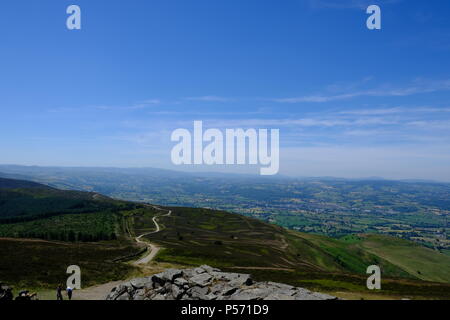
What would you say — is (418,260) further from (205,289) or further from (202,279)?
(205,289)

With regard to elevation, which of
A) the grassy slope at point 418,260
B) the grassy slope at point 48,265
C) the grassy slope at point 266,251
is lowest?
the grassy slope at point 418,260

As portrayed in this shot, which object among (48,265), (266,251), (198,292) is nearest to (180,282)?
(198,292)

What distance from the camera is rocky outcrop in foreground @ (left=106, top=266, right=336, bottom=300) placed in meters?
26.3

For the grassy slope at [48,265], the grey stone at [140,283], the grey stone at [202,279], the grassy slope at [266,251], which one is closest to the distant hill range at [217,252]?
the grassy slope at [48,265]

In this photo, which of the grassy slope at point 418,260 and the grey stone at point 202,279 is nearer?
the grey stone at point 202,279

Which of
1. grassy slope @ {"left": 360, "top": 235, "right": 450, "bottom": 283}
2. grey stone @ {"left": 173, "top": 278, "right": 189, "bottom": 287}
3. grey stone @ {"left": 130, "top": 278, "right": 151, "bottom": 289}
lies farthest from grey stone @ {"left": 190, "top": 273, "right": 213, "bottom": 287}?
grassy slope @ {"left": 360, "top": 235, "right": 450, "bottom": 283}

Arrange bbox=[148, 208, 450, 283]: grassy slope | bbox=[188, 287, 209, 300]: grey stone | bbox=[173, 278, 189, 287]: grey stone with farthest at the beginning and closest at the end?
bbox=[148, 208, 450, 283]: grassy slope
bbox=[173, 278, 189, 287]: grey stone
bbox=[188, 287, 209, 300]: grey stone

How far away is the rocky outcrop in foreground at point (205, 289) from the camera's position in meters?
26.3

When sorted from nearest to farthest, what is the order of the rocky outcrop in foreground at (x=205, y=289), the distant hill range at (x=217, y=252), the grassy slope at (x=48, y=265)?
the rocky outcrop in foreground at (x=205, y=289) < the grassy slope at (x=48, y=265) < the distant hill range at (x=217, y=252)

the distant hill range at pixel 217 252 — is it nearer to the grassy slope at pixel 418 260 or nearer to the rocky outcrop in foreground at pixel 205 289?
the grassy slope at pixel 418 260

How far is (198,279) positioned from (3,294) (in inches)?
757

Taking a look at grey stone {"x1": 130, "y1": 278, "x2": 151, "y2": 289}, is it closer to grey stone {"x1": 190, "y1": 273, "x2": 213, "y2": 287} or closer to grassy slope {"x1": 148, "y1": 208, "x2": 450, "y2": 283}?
grey stone {"x1": 190, "y1": 273, "x2": 213, "y2": 287}
